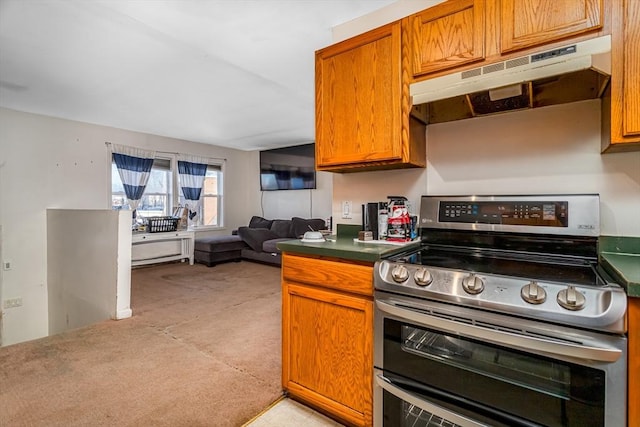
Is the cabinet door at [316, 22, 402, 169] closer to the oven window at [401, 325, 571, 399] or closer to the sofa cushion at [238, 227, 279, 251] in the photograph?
the oven window at [401, 325, 571, 399]

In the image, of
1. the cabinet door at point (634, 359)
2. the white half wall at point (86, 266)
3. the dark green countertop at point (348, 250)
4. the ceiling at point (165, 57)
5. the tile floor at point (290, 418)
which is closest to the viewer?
the cabinet door at point (634, 359)

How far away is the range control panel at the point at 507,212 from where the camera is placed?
4.84ft

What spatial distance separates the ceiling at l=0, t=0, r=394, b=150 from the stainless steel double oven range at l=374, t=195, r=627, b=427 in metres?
1.64

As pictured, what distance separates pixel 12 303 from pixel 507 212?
19.3ft

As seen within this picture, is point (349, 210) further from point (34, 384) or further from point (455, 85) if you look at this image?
point (34, 384)

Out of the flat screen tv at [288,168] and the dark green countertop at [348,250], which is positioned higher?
the flat screen tv at [288,168]

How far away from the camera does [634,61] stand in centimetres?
119

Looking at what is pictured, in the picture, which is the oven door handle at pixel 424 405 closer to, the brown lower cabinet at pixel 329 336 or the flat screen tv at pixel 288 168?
the brown lower cabinet at pixel 329 336

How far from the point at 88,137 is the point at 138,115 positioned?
114cm

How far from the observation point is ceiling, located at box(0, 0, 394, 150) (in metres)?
2.07

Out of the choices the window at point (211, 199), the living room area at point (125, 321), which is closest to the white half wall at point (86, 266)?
the living room area at point (125, 321)

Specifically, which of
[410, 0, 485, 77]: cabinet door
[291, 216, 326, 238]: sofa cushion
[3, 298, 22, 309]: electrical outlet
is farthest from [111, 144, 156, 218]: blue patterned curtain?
[410, 0, 485, 77]: cabinet door

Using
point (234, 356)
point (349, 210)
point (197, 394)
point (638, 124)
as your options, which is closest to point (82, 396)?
point (197, 394)

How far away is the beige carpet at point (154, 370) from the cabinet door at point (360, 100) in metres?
1.49
